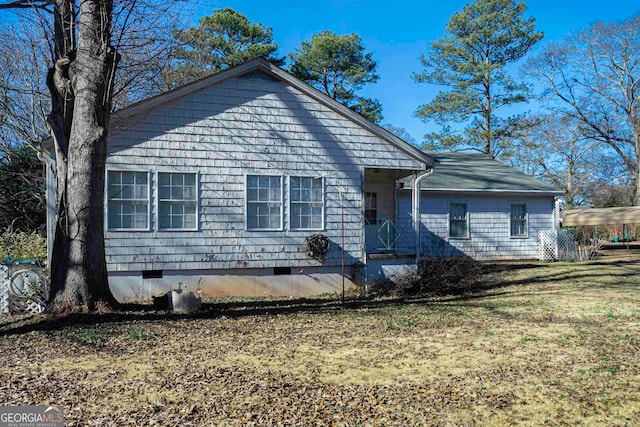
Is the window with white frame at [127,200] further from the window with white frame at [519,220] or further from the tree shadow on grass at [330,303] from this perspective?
the window with white frame at [519,220]

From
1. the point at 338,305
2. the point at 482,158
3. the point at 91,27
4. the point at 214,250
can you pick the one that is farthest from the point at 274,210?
the point at 482,158

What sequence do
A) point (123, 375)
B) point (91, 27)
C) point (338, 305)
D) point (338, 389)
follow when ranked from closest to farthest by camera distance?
point (338, 389) → point (123, 375) → point (91, 27) → point (338, 305)

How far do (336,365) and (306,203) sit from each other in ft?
21.3

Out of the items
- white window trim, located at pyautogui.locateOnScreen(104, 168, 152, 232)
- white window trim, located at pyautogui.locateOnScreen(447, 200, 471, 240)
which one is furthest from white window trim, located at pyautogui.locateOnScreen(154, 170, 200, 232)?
white window trim, located at pyautogui.locateOnScreen(447, 200, 471, 240)

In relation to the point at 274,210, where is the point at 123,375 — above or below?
below

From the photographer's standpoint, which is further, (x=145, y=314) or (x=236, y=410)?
(x=145, y=314)

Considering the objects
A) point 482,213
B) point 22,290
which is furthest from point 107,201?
point 482,213

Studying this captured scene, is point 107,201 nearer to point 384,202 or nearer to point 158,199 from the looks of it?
point 158,199

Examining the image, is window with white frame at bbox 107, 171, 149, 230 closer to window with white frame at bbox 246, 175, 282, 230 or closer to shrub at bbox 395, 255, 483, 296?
window with white frame at bbox 246, 175, 282, 230

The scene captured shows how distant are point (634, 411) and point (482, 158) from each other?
776 inches

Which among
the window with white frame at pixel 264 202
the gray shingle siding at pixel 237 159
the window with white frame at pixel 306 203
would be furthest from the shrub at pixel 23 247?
the window with white frame at pixel 306 203

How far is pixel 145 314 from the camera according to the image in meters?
8.93

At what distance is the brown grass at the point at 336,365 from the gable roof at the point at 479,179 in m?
8.66

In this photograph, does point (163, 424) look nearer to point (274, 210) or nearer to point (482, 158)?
point (274, 210)
